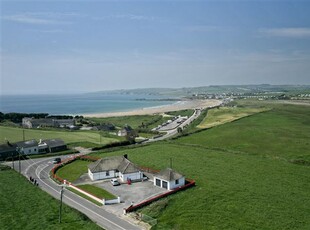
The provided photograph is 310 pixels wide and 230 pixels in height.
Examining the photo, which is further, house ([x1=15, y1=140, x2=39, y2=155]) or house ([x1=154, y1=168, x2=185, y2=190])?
house ([x1=15, y1=140, x2=39, y2=155])

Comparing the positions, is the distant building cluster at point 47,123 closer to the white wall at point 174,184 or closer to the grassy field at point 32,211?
the grassy field at point 32,211

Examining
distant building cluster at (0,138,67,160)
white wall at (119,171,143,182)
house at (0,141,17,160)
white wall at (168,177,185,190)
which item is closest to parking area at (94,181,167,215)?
white wall at (168,177,185,190)

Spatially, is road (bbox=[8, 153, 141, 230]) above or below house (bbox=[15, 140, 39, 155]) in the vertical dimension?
below

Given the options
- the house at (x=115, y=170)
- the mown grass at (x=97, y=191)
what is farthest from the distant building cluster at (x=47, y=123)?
the mown grass at (x=97, y=191)

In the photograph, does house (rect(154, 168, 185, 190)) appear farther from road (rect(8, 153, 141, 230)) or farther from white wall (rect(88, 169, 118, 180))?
road (rect(8, 153, 141, 230))

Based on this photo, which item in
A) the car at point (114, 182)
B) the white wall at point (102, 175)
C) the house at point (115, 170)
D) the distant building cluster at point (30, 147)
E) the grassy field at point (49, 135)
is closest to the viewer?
the car at point (114, 182)

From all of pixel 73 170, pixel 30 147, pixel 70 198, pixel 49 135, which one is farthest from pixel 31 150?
pixel 70 198

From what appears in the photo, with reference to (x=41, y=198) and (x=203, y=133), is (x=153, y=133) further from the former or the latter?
(x=41, y=198)
